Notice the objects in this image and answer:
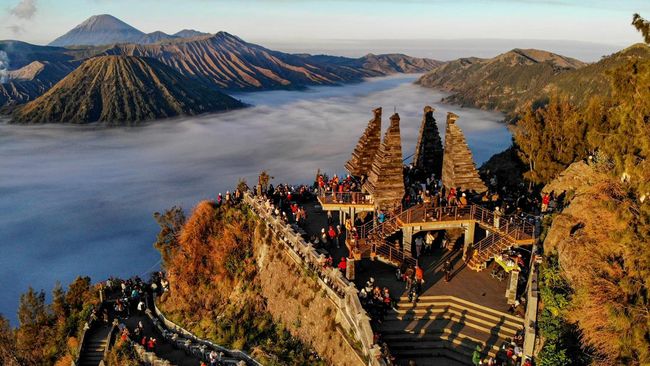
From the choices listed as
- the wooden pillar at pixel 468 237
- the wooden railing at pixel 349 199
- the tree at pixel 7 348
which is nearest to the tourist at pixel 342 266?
the wooden railing at pixel 349 199

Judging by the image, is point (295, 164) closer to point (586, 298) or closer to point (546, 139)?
point (546, 139)

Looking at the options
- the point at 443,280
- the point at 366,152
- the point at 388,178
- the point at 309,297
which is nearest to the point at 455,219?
the point at 443,280

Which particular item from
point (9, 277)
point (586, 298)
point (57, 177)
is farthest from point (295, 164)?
point (586, 298)

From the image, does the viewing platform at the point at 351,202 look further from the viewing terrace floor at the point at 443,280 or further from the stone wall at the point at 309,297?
the stone wall at the point at 309,297

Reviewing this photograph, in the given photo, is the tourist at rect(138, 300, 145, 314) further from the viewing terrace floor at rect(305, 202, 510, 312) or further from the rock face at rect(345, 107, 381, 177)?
the rock face at rect(345, 107, 381, 177)

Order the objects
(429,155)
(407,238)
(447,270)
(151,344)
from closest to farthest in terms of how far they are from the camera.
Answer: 1. (447,270)
2. (407,238)
3. (151,344)
4. (429,155)

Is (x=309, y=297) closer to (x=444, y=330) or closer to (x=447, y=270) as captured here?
(x=447, y=270)
